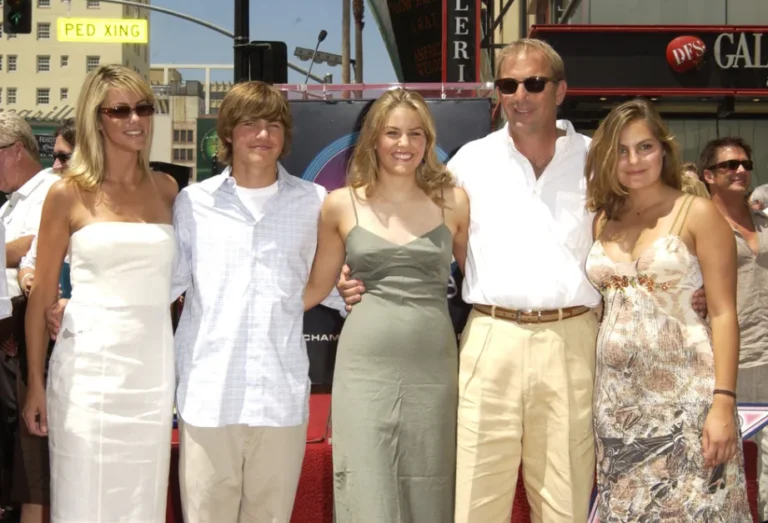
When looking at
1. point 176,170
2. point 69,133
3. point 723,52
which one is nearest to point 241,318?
point 176,170

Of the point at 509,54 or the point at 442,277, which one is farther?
the point at 509,54

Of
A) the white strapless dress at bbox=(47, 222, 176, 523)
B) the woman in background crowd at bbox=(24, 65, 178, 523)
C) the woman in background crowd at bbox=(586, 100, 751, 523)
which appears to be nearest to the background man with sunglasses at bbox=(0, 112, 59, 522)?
the woman in background crowd at bbox=(24, 65, 178, 523)

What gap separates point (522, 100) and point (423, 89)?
122 centimetres

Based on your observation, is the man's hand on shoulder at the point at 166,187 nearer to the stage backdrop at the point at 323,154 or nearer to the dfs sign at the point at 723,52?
the stage backdrop at the point at 323,154

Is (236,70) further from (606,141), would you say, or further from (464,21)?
(606,141)

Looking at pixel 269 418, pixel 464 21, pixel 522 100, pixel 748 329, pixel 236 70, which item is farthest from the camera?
pixel 464 21

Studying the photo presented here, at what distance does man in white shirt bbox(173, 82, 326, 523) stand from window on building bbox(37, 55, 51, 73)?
86.2 meters

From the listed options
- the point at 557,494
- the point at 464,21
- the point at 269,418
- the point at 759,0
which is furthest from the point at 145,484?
the point at 759,0

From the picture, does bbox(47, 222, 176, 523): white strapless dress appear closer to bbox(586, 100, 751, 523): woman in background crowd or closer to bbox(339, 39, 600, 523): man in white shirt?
bbox(339, 39, 600, 523): man in white shirt

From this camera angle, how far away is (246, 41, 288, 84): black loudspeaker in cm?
754

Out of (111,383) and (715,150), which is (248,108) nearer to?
(111,383)

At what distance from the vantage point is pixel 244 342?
2980 millimetres

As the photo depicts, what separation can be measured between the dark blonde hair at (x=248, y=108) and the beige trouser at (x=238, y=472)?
998 mm

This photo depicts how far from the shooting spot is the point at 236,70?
25.5 feet
